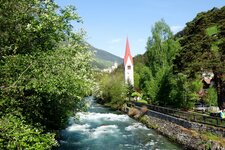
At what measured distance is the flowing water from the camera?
87.6 ft

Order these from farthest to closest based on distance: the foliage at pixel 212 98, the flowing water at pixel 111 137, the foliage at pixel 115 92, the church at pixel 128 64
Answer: the church at pixel 128 64 < the foliage at pixel 115 92 < the foliage at pixel 212 98 < the flowing water at pixel 111 137

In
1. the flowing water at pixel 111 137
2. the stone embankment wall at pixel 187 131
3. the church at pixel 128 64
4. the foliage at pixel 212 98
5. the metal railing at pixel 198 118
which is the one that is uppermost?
the church at pixel 128 64

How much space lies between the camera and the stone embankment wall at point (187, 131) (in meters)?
22.0

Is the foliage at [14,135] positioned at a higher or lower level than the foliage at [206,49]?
lower

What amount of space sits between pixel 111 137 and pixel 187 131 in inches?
335

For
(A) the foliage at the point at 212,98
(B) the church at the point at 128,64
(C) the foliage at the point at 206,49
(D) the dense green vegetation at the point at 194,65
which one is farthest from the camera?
(B) the church at the point at 128,64

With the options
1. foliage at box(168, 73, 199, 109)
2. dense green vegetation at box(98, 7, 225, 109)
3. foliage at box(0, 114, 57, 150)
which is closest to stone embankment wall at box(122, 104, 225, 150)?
foliage at box(168, 73, 199, 109)

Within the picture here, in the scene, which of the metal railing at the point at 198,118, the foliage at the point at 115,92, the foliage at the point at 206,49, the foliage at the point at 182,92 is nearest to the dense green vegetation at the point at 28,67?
the metal railing at the point at 198,118

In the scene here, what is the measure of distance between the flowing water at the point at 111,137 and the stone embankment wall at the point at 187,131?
97cm

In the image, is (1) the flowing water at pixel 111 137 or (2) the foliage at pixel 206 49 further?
(2) the foliage at pixel 206 49

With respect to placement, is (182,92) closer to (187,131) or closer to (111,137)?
(187,131)

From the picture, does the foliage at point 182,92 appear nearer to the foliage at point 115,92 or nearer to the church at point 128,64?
the foliage at point 115,92

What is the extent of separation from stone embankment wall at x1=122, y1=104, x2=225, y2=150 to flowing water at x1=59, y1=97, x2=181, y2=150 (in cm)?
97

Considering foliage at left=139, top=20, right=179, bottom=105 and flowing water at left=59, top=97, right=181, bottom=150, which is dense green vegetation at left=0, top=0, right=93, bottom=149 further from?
foliage at left=139, top=20, right=179, bottom=105
